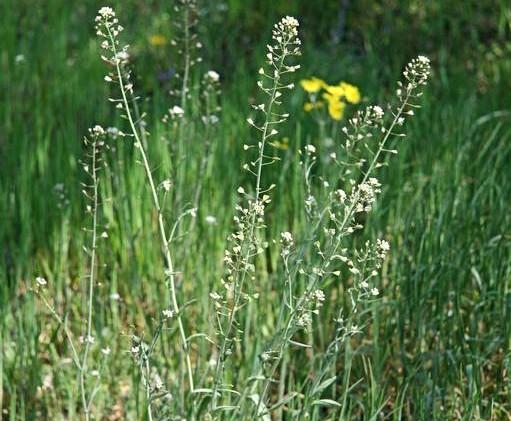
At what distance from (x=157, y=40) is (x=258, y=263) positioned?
204 centimetres

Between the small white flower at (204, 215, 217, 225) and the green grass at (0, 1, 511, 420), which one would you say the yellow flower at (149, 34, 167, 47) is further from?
the small white flower at (204, 215, 217, 225)

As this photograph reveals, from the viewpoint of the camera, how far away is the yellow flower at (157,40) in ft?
15.0

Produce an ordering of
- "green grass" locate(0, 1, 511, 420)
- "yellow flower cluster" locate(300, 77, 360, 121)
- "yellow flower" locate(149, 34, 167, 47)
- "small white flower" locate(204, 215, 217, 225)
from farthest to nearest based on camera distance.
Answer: "yellow flower" locate(149, 34, 167, 47) → "yellow flower cluster" locate(300, 77, 360, 121) → "small white flower" locate(204, 215, 217, 225) → "green grass" locate(0, 1, 511, 420)

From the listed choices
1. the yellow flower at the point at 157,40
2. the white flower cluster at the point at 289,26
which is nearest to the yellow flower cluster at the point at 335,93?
the white flower cluster at the point at 289,26

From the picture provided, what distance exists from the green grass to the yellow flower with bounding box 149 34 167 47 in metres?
0.85

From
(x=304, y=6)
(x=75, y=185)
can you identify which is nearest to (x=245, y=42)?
(x=304, y=6)

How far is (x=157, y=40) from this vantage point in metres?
4.57

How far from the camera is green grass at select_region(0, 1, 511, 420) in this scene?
7.50ft

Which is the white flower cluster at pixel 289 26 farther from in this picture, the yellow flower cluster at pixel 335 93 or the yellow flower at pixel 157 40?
the yellow flower at pixel 157 40

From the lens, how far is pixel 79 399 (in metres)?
2.40

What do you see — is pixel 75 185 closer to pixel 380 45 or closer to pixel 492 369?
pixel 492 369

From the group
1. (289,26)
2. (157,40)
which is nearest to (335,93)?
(289,26)

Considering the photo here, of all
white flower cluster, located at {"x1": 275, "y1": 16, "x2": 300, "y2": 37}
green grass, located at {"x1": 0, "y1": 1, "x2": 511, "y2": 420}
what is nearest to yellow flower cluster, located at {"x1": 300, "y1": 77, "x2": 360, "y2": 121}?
green grass, located at {"x1": 0, "y1": 1, "x2": 511, "y2": 420}

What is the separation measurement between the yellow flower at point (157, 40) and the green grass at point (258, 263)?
2.78ft
